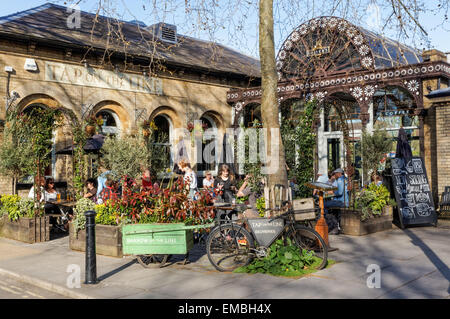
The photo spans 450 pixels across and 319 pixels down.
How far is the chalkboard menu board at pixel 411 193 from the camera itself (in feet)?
36.2

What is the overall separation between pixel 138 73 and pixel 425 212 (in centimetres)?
1035

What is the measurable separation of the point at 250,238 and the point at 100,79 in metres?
10.1

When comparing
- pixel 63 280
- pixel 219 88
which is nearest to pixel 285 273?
pixel 63 280

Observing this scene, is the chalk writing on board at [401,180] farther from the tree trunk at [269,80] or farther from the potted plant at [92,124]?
the potted plant at [92,124]

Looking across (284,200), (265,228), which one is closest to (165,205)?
(265,228)

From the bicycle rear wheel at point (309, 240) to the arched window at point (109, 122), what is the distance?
32.9 ft

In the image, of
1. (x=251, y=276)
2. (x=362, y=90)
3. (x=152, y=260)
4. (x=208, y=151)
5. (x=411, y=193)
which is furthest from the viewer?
(x=208, y=151)

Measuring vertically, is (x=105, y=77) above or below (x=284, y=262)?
above

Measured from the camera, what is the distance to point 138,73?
16344 mm

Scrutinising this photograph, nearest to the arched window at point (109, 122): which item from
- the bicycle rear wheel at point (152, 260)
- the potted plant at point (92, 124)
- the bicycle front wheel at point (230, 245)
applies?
the potted plant at point (92, 124)

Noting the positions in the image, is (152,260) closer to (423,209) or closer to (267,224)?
(267,224)

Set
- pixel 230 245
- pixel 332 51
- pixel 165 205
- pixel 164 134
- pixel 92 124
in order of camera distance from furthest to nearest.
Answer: pixel 164 134
pixel 332 51
pixel 92 124
pixel 165 205
pixel 230 245

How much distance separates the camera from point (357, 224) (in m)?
10.0

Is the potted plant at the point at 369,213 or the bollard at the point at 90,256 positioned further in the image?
the potted plant at the point at 369,213
